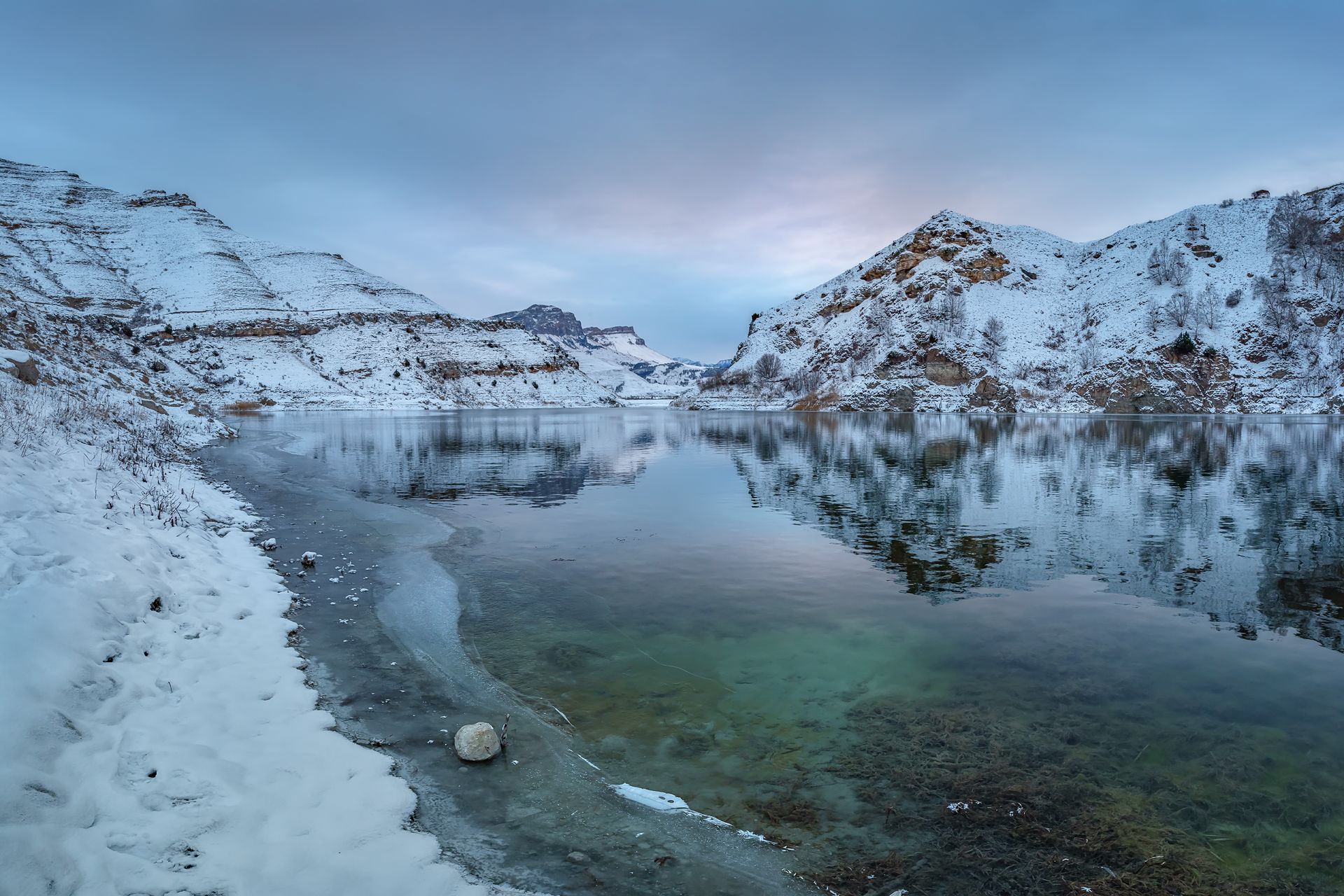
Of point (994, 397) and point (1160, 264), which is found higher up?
point (1160, 264)

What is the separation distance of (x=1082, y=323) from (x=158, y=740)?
141224mm

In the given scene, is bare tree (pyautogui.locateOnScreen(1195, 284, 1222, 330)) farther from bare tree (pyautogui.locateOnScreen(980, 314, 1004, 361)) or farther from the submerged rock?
the submerged rock

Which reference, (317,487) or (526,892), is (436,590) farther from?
(317,487)

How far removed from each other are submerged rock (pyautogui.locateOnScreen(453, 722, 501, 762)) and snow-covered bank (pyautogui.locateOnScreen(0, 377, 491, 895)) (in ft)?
2.51

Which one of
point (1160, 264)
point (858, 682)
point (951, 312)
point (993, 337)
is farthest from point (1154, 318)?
point (858, 682)

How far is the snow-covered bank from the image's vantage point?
4473mm

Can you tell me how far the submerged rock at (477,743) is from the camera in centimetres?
670

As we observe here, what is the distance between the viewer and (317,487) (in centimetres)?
2512

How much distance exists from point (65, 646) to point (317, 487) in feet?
66.6

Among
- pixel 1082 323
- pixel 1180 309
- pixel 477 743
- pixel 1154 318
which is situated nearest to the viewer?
pixel 477 743

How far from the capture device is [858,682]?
28.8 ft

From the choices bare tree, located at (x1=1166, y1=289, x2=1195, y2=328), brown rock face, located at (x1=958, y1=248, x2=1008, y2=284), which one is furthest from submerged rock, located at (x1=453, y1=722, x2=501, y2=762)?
brown rock face, located at (x1=958, y1=248, x2=1008, y2=284)

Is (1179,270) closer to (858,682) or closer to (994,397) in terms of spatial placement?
(994,397)

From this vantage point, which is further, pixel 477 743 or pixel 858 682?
pixel 858 682
